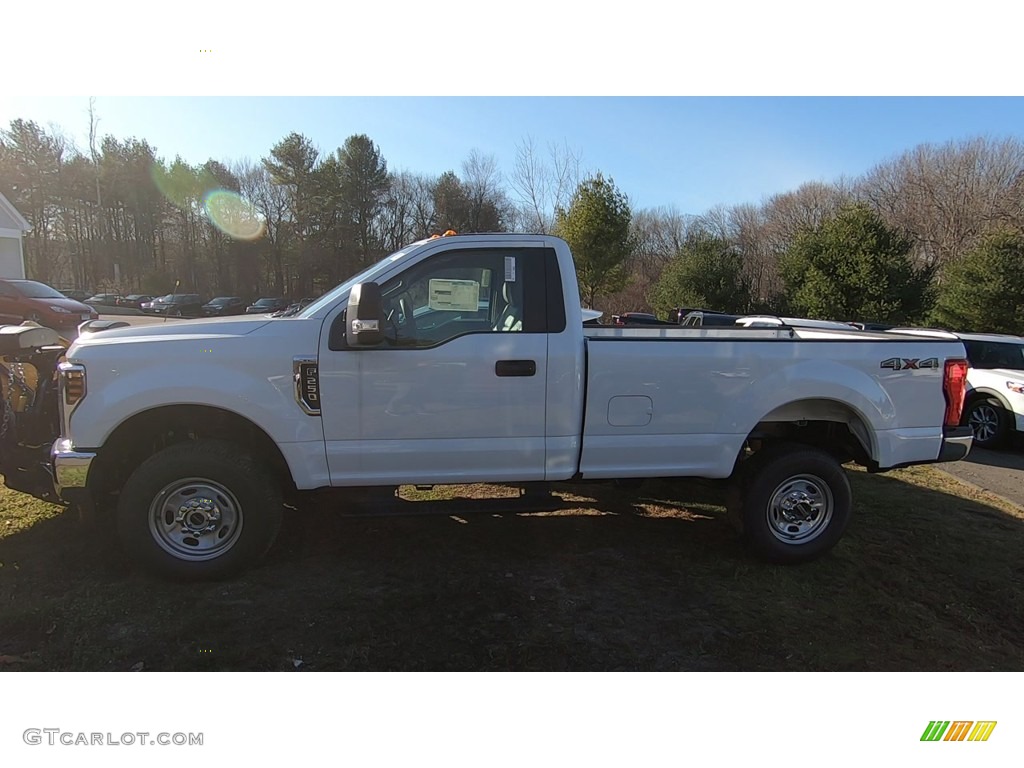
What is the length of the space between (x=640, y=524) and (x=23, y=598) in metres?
4.16

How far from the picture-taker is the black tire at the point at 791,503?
4039mm

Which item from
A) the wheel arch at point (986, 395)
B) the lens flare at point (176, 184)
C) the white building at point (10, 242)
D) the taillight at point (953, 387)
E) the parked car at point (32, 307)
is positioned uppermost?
the lens flare at point (176, 184)

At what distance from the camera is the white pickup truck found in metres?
3.49

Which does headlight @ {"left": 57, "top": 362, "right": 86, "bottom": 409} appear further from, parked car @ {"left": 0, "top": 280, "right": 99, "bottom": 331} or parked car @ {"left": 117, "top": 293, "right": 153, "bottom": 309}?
parked car @ {"left": 117, "top": 293, "right": 153, "bottom": 309}

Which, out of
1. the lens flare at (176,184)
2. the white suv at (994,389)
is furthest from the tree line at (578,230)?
the white suv at (994,389)

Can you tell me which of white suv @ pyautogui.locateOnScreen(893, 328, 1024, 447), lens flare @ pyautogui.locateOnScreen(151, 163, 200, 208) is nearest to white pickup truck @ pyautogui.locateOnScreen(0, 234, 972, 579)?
white suv @ pyautogui.locateOnScreen(893, 328, 1024, 447)

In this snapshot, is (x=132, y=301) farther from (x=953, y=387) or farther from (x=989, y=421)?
(x=953, y=387)

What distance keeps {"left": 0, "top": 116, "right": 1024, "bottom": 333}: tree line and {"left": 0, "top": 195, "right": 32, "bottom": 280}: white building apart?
1828cm

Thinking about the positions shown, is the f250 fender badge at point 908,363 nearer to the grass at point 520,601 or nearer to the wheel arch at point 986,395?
the grass at point 520,601

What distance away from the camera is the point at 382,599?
3578mm

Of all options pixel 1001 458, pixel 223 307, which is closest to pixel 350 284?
pixel 1001 458

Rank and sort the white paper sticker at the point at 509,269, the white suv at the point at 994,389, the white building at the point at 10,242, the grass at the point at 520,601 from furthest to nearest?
the white building at the point at 10,242 < the white suv at the point at 994,389 < the white paper sticker at the point at 509,269 < the grass at the point at 520,601

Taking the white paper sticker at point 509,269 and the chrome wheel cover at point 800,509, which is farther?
the chrome wheel cover at point 800,509

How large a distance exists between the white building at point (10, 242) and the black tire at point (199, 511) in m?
32.7
